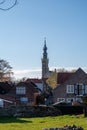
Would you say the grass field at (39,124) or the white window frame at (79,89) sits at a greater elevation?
the white window frame at (79,89)

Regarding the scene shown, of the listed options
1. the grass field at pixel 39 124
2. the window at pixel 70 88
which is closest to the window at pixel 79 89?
the window at pixel 70 88

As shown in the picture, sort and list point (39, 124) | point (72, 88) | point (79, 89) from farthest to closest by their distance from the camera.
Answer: point (72, 88), point (79, 89), point (39, 124)

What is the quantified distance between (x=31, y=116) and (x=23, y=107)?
1468 millimetres

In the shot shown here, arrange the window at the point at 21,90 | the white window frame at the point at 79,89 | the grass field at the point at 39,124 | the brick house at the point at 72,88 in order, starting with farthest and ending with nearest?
the window at the point at 21,90
the brick house at the point at 72,88
the white window frame at the point at 79,89
the grass field at the point at 39,124

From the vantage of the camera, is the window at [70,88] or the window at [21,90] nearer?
the window at [70,88]

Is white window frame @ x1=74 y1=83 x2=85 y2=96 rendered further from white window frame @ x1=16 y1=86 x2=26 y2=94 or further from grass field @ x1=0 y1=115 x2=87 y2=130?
grass field @ x1=0 y1=115 x2=87 y2=130

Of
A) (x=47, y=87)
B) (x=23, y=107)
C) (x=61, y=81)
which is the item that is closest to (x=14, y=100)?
(x=61, y=81)

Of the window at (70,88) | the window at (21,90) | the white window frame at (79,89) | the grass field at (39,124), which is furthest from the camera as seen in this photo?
the window at (21,90)

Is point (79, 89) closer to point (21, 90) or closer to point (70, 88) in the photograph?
point (70, 88)

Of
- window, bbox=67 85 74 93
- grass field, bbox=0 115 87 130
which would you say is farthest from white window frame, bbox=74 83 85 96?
grass field, bbox=0 115 87 130

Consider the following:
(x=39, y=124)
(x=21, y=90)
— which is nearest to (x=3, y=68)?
(x=21, y=90)

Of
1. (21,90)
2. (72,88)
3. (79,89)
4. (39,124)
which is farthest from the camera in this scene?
(21,90)

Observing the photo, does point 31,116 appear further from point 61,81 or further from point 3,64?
point 3,64

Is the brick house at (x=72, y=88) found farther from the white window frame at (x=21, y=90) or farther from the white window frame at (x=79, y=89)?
the white window frame at (x=21, y=90)
